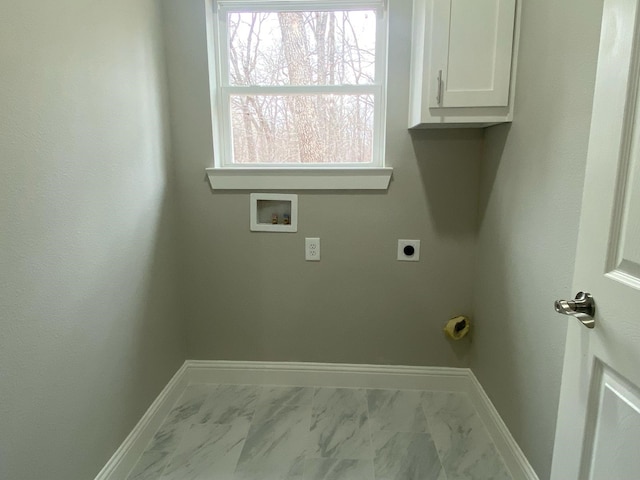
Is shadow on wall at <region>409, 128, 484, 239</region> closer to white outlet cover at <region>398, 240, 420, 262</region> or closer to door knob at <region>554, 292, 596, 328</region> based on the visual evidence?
white outlet cover at <region>398, 240, 420, 262</region>

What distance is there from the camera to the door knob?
2.82ft

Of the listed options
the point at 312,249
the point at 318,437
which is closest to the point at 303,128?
the point at 312,249

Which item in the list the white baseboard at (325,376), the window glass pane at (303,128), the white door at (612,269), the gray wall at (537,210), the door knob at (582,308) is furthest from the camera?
the white baseboard at (325,376)

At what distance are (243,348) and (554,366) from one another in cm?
155

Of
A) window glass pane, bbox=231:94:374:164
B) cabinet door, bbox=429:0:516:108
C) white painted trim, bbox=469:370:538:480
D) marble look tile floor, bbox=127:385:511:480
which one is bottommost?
marble look tile floor, bbox=127:385:511:480

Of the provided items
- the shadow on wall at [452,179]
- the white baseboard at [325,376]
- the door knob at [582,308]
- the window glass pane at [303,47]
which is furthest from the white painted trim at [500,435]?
the window glass pane at [303,47]

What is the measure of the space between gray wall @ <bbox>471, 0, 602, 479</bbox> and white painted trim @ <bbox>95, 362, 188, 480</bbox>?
160cm

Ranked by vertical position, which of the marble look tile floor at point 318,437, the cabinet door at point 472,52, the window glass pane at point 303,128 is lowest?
the marble look tile floor at point 318,437

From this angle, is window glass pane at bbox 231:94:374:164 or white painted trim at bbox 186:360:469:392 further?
white painted trim at bbox 186:360:469:392

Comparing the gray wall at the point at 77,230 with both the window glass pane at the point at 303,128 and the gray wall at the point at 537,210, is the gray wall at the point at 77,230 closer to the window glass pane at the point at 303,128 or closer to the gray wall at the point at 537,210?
the window glass pane at the point at 303,128

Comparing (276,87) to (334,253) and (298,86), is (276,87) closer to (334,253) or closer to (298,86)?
(298,86)

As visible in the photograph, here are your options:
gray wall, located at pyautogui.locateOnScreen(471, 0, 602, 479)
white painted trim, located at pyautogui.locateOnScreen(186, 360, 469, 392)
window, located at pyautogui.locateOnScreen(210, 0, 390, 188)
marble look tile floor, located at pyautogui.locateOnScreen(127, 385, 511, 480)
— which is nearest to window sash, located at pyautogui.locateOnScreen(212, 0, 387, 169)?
window, located at pyautogui.locateOnScreen(210, 0, 390, 188)

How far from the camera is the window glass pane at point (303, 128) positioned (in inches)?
81.7

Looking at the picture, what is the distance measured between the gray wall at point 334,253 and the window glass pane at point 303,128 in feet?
0.57
